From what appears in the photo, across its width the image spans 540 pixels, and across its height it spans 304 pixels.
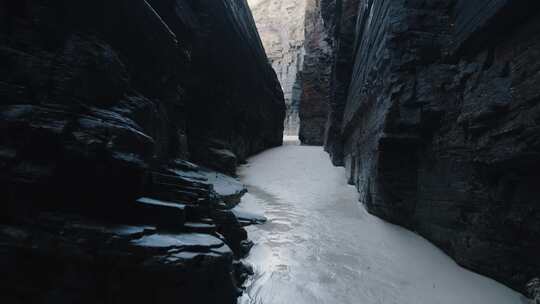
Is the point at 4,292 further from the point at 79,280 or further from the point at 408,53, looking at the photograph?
the point at 408,53

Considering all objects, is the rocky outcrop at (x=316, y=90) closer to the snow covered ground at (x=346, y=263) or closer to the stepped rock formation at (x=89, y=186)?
the snow covered ground at (x=346, y=263)

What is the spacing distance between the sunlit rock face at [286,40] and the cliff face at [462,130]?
2893 cm

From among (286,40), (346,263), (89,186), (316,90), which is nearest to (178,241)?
(89,186)

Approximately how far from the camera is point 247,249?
4977 mm

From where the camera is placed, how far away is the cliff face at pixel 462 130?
3363 millimetres

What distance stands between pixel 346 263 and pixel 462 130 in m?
3.04

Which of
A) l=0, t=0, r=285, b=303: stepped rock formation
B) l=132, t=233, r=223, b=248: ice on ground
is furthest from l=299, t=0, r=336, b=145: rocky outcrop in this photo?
l=132, t=233, r=223, b=248: ice on ground

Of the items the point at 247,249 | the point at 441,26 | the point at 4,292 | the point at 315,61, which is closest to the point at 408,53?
the point at 441,26

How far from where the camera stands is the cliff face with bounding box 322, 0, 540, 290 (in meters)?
3.36

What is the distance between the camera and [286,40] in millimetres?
46156

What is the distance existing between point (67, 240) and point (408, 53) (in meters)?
6.60

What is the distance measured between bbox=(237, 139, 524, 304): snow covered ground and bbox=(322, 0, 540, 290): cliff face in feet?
1.09

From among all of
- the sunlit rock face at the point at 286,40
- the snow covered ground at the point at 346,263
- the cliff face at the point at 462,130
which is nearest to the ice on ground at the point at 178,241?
the snow covered ground at the point at 346,263

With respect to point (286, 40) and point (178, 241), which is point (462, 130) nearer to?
point (178, 241)
